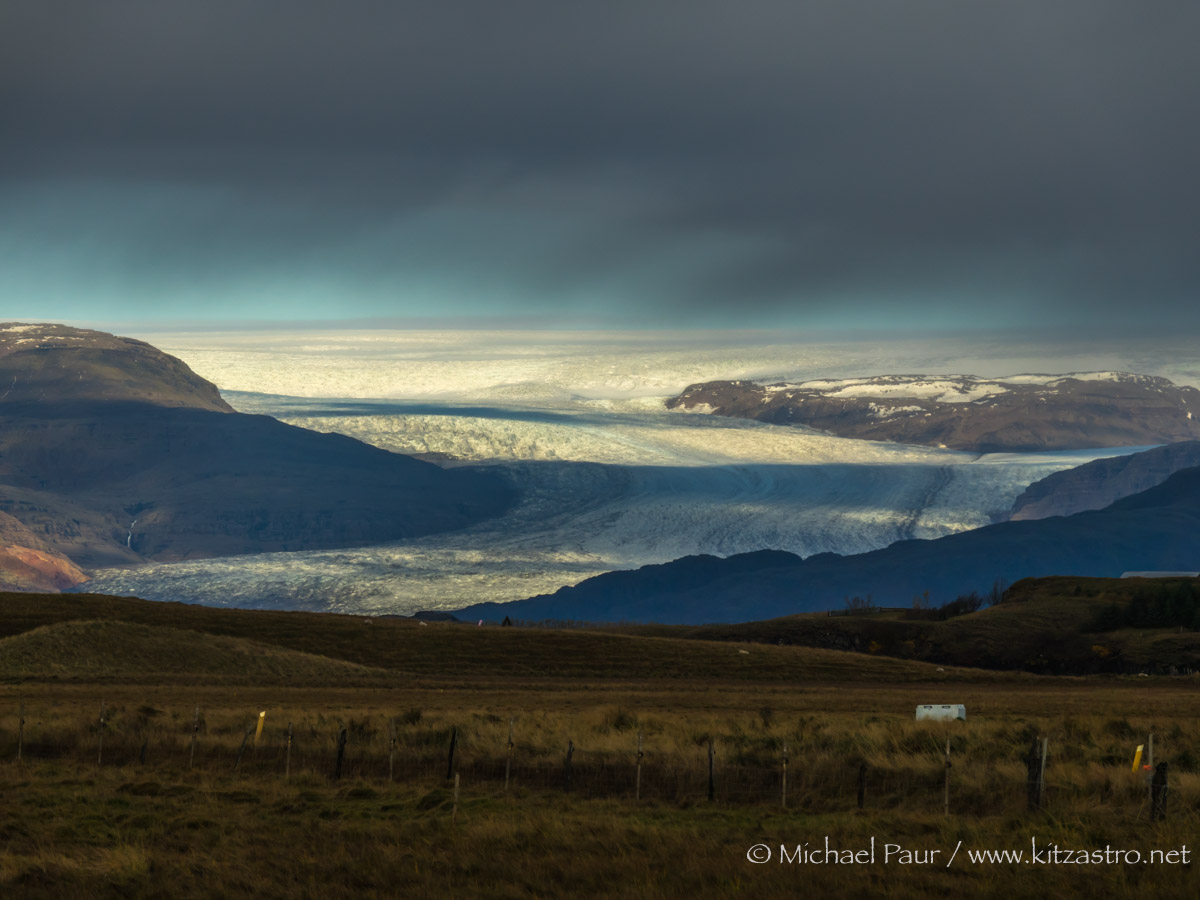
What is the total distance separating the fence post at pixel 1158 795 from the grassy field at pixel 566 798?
4.5 inches

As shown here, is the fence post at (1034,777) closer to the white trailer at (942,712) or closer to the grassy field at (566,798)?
the grassy field at (566,798)

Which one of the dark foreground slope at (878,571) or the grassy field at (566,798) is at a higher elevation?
the grassy field at (566,798)

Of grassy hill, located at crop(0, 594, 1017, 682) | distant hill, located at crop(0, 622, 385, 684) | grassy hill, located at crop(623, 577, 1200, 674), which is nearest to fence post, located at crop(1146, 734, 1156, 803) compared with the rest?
distant hill, located at crop(0, 622, 385, 684)

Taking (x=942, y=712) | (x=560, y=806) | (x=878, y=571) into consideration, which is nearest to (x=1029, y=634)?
(x=942, y=712)

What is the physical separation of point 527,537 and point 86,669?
95.4m

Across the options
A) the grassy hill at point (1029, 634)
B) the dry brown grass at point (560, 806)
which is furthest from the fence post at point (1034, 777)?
the grassy hill at point (1029, 634)

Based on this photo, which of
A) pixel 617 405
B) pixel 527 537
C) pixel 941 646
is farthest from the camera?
pixel 617 405

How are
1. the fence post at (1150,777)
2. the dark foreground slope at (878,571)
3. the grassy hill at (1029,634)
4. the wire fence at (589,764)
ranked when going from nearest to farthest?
the fence post at (1150,777) < the wire fence at (589,764) < the grassy hill at (1029,634) < the dark foreground slope at (878,571)

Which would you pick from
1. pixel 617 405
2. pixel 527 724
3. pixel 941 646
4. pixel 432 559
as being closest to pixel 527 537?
pixel 432 559

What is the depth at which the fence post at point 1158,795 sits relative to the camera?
1354 cm

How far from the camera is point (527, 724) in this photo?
2517 cm

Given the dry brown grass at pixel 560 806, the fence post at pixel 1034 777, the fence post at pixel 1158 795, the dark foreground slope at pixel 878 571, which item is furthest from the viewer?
the dark foreground slope at pixel 878 571

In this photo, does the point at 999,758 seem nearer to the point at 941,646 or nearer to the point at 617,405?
the point at 941,646

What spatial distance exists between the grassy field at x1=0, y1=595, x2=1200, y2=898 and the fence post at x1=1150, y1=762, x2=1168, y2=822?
0.38 ft
